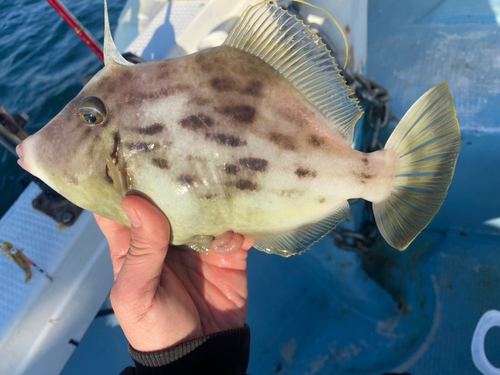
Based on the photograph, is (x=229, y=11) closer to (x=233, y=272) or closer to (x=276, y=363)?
(x=233, y=272)

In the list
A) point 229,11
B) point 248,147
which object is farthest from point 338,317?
point 229,11

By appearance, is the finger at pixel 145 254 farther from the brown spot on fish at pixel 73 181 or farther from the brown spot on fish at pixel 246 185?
the brown spot on fish at pixel 246 185

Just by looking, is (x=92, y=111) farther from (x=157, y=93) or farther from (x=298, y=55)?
(x=298, y=55)

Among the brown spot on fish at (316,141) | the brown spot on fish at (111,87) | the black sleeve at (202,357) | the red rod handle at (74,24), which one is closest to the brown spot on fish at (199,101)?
the brown spot on fish at (111,87)

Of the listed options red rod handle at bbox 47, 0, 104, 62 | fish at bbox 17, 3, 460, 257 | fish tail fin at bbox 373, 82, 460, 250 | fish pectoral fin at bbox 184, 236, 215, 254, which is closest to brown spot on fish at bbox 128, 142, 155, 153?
fish at bbox 17, 3, 460, 257

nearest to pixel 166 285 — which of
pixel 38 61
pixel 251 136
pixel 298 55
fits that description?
pixel 251 136

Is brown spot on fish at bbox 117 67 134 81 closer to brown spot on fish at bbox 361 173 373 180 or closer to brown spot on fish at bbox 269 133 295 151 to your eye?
brown spot on fish at bbox 269 133 295 151
